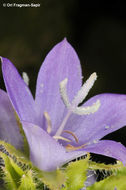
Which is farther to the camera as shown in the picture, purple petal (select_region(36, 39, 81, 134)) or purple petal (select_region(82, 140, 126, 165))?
purple petal (select_region(36, 39, 81, 134))

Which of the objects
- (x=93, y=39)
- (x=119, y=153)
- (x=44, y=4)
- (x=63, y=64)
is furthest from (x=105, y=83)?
(x=119, y=153)

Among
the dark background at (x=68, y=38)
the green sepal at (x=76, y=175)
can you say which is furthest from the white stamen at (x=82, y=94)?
the dark background at (x=68, y=38)

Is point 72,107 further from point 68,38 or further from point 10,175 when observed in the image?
point 68,38

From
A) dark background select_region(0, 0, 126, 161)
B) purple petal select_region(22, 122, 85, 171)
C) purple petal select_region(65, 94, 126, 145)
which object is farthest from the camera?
dark background select_region(0, 0, 126, 161)

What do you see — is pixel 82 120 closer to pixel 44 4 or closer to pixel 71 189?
pixel 71 189

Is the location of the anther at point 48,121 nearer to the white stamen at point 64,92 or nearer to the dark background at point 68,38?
the white stamen at point 64,92

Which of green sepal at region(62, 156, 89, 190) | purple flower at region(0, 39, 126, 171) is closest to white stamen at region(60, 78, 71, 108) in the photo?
purple flower at region(0, 39, 126, 171)

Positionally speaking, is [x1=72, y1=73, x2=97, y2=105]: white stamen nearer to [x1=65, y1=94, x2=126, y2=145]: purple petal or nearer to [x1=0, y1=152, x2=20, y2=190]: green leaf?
[x1=65, y1=94, x2=126, y2=145]: purple petal

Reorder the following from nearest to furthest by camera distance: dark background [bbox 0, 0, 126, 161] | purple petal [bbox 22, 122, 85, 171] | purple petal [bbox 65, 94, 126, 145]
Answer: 1. purple petal [bbox 22, 122, 85, 171]
2. purple petal [bbox 65, 94, 126, 145]
3. dark background [bbox 0, 0, 126, 161]
